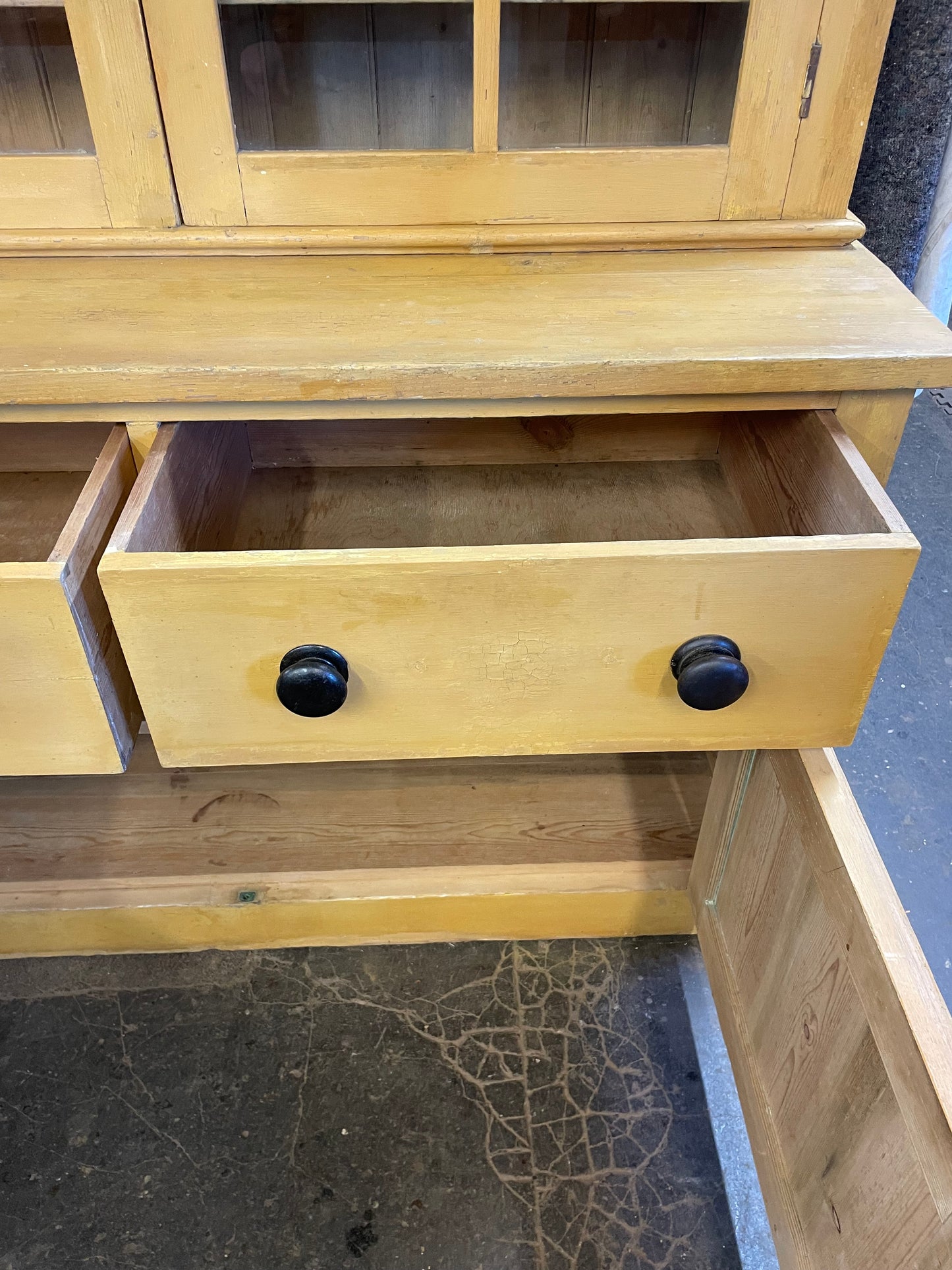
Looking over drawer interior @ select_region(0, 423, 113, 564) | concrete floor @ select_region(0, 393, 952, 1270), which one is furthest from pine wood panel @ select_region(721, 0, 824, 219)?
concrete floor @ select_region(0, 393, 952, 1270)

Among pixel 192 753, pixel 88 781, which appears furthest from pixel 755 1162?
pixel 88 781

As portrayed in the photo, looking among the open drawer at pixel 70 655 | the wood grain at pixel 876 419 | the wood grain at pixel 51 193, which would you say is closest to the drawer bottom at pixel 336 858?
the open drawer at pixel 70 655

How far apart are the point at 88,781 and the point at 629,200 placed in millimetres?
816

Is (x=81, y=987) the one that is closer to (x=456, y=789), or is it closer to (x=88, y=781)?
(x=88, y=781)

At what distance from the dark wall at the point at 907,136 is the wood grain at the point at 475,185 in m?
0.35

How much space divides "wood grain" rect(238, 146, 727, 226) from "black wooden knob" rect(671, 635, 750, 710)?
381mm

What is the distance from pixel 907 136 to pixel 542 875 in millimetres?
843

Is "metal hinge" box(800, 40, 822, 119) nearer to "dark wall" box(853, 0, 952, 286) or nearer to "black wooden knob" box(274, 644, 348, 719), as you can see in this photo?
"dark wall" box(853, 0, 952, 286)

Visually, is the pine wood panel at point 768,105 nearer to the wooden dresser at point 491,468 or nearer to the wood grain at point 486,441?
the wooden dresser at point 491,468

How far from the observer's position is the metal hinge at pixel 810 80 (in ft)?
2.21

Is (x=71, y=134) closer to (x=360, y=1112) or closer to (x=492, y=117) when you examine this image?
(x=492, y=117)

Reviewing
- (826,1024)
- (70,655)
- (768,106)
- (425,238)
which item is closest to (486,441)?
(425,238)

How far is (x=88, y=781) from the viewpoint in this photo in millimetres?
1034

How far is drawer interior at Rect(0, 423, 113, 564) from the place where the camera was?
0.82m
